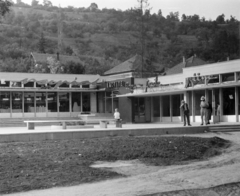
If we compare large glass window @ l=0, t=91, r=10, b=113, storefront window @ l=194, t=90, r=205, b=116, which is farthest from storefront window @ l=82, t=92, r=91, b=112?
storefront window @ l=194, t=90, r=205, b=116

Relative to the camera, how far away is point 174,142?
1620 centimetres

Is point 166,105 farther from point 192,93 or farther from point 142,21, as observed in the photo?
point 142,21

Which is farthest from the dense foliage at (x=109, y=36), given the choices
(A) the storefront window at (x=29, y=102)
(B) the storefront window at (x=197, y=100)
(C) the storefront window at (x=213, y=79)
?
(C) the storefront window at (x=213, y=79)

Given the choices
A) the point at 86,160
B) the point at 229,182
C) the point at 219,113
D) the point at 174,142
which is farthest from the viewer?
the point at 219,113

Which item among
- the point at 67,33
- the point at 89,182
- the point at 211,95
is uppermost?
the point at 67,33

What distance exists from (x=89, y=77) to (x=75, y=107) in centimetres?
410

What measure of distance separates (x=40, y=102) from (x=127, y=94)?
29.4 feet

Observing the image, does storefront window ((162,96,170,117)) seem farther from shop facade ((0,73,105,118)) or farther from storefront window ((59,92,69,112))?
storefront window ((59,92,69,112))

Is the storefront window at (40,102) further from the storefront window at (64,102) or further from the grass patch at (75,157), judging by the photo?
the grass patch at (75,157)

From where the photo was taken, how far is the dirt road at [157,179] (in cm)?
894

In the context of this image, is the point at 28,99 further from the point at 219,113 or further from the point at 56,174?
the point at 56,174

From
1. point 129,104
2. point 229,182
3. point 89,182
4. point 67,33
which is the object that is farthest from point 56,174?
point 67,33

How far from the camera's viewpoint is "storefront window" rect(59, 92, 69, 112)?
1619 inches

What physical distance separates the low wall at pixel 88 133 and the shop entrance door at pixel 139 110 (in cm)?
1514
